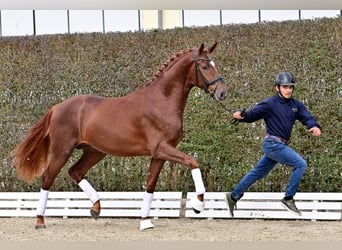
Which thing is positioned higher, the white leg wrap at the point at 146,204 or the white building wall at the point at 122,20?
the white building wall at the point at 122,20

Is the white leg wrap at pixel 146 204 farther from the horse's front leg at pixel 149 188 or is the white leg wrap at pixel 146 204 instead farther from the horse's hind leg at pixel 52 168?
the horse's hind leg at pixel 52 168

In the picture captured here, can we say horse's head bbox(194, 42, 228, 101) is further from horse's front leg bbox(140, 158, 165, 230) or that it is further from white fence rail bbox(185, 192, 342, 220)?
white fence rail bbox(185, 192, 342, 220)

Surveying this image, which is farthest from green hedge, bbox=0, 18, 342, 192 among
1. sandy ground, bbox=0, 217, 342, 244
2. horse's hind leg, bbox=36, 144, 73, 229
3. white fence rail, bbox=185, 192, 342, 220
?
horse's hind leg, bbox=36, 144, 73, 229

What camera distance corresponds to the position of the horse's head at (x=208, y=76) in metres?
5.64

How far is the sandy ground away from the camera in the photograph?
227 inches

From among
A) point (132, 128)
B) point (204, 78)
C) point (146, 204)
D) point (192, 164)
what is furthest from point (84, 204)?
point (204, 78)

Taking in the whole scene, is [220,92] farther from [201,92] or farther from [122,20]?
[122,20]

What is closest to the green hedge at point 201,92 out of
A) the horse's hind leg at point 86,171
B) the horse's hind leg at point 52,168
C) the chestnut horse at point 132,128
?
the horse's hind leg at point 86,171

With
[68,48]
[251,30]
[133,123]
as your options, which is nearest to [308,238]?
[133,123]

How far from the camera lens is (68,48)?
9031 mm

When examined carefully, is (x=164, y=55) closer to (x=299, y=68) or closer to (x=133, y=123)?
(x=299, y=68)

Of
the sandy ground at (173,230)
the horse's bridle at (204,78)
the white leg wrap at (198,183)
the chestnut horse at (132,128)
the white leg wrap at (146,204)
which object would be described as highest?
the horse's bridle at (204,78)

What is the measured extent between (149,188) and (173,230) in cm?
56

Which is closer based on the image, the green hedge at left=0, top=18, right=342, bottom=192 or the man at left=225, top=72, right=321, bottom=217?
the man at left=225, top=72, right=321, bottom=217
